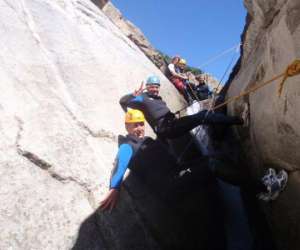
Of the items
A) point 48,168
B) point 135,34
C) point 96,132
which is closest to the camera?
point 48,168

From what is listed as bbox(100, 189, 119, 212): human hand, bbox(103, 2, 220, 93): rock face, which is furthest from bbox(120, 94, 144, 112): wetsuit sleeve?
bbox(103, 2, 220, 93): rock face

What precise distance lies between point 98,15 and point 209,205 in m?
6.95

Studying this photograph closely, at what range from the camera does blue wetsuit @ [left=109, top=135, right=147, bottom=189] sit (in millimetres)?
5367

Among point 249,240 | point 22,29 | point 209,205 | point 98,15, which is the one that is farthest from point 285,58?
→ point 98,15

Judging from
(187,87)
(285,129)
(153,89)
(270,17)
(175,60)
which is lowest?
(153,89)

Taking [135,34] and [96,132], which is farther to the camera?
[135,34]

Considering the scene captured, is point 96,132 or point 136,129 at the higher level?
point 136,129

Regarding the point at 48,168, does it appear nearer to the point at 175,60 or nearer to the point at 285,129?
the point at 285,129

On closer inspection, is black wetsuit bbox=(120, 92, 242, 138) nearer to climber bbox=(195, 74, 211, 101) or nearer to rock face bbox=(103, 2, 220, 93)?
climber bbox=(195, 74, 211, 101)

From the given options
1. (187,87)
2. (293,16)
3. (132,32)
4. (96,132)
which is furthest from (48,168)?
(132,32)

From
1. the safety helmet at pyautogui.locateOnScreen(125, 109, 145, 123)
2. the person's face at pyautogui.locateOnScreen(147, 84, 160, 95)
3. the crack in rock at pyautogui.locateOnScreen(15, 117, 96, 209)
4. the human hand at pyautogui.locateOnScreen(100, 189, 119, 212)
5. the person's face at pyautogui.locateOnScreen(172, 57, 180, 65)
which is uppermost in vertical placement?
the person's face at pyautogui.locateOnScreen(172, 57, 180, 65)

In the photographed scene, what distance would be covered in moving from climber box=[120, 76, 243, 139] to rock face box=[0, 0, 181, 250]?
477 millimetres

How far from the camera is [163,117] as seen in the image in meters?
6.80

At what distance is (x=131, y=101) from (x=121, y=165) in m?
1.96
